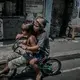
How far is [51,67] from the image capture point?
8.55m

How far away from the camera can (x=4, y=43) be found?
12.4m

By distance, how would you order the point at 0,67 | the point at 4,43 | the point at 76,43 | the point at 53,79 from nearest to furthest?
the point at 53,79 → the point at 0,67 → the point at 4,43 → the point at 76,43

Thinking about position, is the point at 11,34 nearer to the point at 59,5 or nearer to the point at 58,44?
the point at 58,44

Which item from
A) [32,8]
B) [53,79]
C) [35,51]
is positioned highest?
[32,8]

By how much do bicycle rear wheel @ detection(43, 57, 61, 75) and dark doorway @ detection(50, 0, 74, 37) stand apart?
541cm

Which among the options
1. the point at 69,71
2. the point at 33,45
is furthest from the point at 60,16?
the point at 33,45

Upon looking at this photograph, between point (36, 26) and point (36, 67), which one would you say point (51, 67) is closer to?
point (36, 67)

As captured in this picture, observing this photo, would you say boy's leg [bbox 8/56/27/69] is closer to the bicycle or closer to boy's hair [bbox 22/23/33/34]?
the bicycle

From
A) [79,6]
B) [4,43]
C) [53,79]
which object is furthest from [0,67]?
[79,6]

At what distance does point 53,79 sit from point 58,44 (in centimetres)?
487

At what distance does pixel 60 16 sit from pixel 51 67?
6.59 meters

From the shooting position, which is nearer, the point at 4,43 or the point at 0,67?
the point at 0,67

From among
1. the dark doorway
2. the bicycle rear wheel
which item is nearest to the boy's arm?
the bicycle rear wheel

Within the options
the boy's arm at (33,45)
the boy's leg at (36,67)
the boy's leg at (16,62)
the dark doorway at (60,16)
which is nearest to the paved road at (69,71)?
the boy's leg at (36,67)
